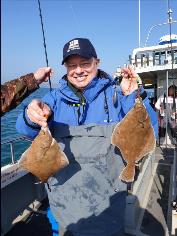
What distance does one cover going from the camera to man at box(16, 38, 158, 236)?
110 inches

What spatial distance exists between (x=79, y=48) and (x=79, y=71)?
0.20m

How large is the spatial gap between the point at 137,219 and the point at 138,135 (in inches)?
119

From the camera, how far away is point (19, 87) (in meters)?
2.67

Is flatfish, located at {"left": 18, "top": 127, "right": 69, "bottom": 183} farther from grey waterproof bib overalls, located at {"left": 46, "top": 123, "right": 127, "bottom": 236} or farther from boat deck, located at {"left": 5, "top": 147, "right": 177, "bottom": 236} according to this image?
boat deck, located at {"left": 5, "top": 147, "right": 177, "bottom": 236}

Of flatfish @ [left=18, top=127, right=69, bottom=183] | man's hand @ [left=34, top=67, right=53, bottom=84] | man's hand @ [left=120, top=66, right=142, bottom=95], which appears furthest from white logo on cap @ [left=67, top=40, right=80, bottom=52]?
flatfish @ [left=18, top=127, right=69, bottom=183]

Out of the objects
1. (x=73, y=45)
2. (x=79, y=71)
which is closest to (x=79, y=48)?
(x=73, y=45)

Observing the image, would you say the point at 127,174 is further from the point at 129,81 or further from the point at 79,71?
the point at 79,71

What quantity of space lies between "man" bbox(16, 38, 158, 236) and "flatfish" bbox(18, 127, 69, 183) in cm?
18

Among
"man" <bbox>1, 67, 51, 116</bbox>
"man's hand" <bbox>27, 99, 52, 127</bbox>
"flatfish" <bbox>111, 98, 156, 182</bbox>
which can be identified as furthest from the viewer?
"flatfish" <bbox>111, 98, 156, 182</bbox>

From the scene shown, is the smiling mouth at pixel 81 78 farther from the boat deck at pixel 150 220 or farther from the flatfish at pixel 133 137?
the boat deck at pixel 150 220

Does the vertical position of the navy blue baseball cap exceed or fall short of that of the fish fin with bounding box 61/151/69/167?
it exceeds it

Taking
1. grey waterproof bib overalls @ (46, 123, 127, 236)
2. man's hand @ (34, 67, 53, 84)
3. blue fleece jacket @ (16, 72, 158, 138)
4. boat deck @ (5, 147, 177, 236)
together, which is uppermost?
man's hand @ (34, 67, 53, 84)

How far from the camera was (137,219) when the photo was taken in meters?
5.41

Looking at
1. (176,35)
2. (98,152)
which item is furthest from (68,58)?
(176,35)
